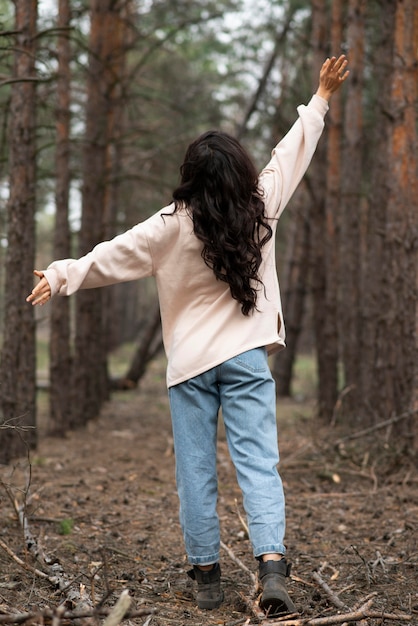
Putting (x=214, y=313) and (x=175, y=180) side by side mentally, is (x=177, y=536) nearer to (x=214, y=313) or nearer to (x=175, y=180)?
(x=214, y=313)

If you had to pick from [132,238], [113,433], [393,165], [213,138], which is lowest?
[113,433]

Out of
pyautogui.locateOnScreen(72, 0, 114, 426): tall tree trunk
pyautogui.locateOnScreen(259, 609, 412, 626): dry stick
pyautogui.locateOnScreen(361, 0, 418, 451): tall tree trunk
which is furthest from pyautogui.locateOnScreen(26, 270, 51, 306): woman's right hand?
pyautogui.locateOnScreen(72, 0, 114, 426): tall tree trunk

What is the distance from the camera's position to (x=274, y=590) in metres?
3.58

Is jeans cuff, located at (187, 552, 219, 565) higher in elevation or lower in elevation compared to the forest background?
lower

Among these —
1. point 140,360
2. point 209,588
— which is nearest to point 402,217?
point 209,588

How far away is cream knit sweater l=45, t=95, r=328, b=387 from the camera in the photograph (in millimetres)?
3830

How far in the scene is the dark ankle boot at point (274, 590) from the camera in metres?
3.57

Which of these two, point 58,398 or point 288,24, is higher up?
point 288,24

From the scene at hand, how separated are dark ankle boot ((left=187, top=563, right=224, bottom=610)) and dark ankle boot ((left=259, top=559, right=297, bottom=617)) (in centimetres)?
40

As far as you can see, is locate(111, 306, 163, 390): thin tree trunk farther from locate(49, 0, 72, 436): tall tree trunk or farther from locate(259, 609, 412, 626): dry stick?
locate(259, 609, 412, 626): dry stick

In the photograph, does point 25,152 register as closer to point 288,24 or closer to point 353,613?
point 353,613

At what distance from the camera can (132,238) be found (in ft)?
12.6

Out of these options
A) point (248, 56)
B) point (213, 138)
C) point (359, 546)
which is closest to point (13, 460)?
point (359, 546)

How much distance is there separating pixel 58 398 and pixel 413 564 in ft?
21.5
